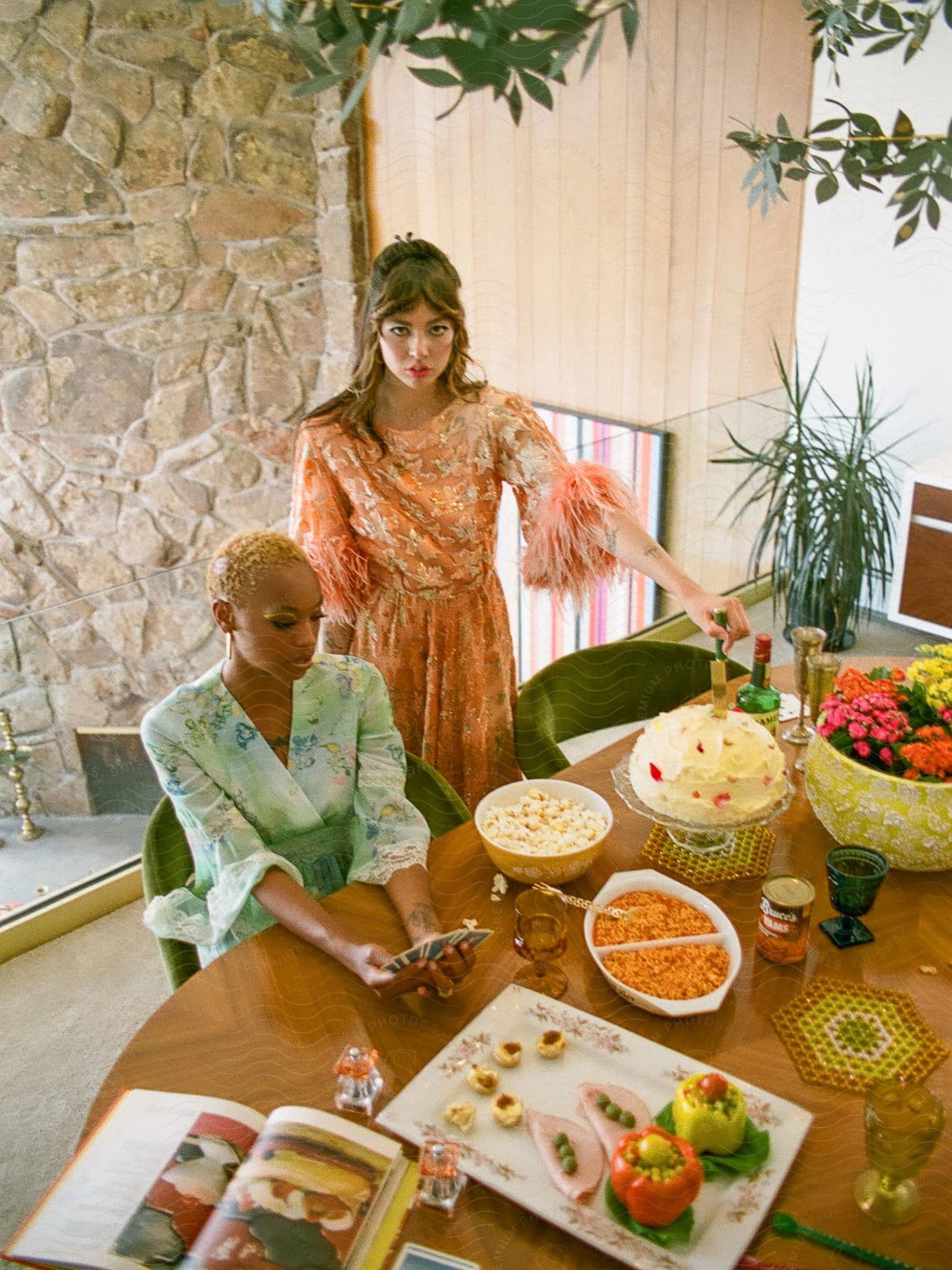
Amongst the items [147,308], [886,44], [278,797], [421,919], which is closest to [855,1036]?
[421,919]

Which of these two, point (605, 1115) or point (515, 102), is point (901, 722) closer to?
point (605, 1115)

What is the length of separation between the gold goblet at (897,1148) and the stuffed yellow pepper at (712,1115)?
0.12 meters

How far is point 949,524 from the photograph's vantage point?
3.34 m

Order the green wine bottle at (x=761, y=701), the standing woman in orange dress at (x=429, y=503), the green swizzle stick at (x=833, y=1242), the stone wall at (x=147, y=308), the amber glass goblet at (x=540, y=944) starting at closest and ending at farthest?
the green swizzle stick at (x=833, y=1242)
the amber glass goblet at (x=540, y=944)
the green wine bottle at (x=761, y=701)
the standing woman in orange dress at (x=429, y=503)
the stone wall at (x=147, y=308)

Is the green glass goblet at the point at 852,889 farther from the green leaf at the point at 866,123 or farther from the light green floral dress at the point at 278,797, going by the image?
the green leaf at the point at 866,123

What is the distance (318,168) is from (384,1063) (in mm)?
2707

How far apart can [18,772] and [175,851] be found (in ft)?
3.85

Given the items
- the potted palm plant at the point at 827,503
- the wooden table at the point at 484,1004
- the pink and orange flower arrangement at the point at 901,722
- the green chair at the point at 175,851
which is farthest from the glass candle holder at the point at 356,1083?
the potted palm plant at the point at 827,503

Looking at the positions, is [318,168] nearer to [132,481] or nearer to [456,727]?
[132,481]

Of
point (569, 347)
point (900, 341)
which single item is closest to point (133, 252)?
point (569, 347)

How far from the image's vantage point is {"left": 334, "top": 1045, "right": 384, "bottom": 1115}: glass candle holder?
3.67ft

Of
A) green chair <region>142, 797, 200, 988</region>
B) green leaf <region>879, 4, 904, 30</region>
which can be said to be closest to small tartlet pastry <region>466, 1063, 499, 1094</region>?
green chair <region>142, 797, 200, 988</region>

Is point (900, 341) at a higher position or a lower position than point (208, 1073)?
higher

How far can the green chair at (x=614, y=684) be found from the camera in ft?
6.78
